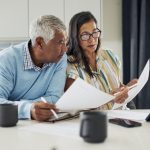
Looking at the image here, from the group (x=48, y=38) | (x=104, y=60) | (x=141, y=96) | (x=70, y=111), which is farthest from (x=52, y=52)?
(x=141, y=96)

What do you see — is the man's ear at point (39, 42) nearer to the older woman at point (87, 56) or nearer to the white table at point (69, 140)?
the older woman at point (87, 56)

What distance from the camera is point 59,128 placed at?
45.8 inches

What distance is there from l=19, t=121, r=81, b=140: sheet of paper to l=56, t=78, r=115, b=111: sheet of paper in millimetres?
75

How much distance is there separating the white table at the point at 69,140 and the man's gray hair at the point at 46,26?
53 cm

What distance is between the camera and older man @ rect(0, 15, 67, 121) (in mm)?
1468

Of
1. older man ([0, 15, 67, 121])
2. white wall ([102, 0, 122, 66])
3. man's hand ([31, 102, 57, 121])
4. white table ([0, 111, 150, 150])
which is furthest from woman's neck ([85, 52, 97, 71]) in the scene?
white wall ([102, 0, 122, 66])

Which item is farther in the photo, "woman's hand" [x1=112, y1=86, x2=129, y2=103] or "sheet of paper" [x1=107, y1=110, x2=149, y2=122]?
"woman's hand" [x1=112, y1=86, x2=129, y2=103]

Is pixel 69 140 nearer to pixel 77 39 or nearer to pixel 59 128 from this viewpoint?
pixel 59 128

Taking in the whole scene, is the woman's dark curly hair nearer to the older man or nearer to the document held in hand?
the older man

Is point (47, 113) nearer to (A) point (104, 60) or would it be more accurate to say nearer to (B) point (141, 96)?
(A) point (104, 60)

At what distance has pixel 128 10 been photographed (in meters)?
2.99

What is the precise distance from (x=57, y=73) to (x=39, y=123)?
390 millimetres

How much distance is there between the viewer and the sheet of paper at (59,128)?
107 cm

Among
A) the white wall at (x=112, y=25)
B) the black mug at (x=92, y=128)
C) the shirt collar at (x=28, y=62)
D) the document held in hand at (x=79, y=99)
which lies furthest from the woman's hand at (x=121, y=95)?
the white wall at (x=112, y=25)
